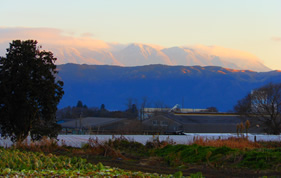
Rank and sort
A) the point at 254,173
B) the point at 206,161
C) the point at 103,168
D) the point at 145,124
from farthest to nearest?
the point at 145,124 < the point at 206,161 < the point at 254,173 < the point at 103,168

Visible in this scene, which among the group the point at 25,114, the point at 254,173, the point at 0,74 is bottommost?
the point at 254,173

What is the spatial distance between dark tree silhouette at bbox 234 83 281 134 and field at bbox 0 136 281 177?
34.5 metres

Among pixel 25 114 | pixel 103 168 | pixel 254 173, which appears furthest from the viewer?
pixel 25 114

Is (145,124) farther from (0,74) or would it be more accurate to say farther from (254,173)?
(254,173)

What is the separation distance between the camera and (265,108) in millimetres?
54750

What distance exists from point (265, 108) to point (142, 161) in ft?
140

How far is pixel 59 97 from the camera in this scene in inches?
821

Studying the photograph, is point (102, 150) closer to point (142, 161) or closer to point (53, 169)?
point (142, 161)

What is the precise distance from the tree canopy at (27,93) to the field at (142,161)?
4.25 ft

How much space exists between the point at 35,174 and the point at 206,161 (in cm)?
620

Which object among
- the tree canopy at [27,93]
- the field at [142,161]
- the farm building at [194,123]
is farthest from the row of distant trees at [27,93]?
the farm building at [194,123]

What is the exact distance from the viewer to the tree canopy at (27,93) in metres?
20.1

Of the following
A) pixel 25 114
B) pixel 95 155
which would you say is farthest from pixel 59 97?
pixel 95 155

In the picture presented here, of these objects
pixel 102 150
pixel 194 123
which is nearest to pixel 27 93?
pixel 102 150
